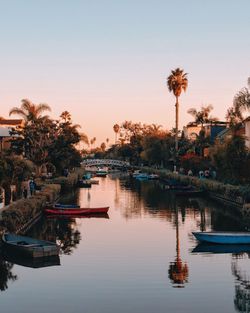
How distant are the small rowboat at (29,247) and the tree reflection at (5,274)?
39.2 inches

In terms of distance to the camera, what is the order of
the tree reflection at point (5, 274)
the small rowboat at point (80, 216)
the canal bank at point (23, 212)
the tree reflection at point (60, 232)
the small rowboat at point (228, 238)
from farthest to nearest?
1. the small rowboat at point (80, 216)
2. the tree reflection at point (60, 232)
3. the canal bank at point (23, 212)
4. the small rowboat at point (228, 238)
5. the tree reflection at point (5, 274)

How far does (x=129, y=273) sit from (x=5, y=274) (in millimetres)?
6617

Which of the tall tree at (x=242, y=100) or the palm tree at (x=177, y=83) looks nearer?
the tall tree at (x=242, y=100)

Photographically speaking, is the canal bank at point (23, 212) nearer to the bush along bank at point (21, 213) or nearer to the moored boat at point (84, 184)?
the bush along bank at point (21, 213)

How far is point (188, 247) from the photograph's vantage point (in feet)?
122

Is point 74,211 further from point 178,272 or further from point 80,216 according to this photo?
point 178,272

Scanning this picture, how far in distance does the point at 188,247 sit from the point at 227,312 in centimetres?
1477

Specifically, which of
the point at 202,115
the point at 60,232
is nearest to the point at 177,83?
the point at 202,115

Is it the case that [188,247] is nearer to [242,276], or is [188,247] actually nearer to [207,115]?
[242,276]

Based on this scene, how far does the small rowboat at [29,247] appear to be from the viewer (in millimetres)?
31297

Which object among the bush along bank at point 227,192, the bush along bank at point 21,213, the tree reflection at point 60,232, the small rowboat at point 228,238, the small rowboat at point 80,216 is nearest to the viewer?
the small rowboat at point 228,238

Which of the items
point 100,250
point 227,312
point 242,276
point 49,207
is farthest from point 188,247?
point 49,207

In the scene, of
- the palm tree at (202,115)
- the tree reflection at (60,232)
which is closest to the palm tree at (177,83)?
the palm tree at (202,115)

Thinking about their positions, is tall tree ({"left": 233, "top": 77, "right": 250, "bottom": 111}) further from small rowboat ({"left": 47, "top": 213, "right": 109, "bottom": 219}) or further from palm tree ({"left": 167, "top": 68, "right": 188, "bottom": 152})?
palm tree ({"left": 167, "top": 68, "right": 188, "bottom": 152})
